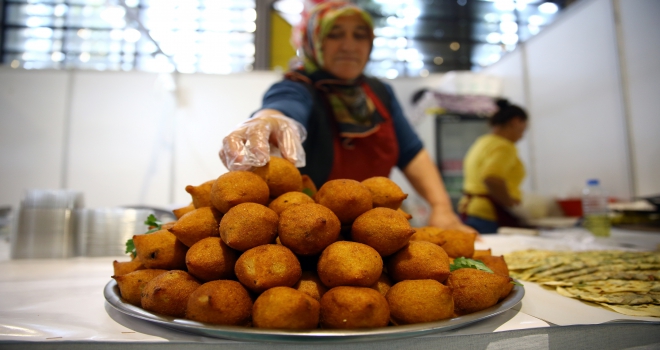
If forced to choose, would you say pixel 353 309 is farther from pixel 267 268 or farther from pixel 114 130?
pixel 114 130

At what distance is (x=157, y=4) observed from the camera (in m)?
4.17

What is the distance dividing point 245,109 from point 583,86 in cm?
294

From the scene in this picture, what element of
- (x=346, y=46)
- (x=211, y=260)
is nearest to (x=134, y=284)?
(x=211, y=260)

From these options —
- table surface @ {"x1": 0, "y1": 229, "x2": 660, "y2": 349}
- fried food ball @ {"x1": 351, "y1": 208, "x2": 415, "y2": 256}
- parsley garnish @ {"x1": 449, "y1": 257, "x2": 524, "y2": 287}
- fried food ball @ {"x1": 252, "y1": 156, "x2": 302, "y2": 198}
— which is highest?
fried food ball @ {"x1": 252, "y1": 156, "x2": 302, "y2": 198}

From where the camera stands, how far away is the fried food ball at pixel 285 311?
1.71 feet

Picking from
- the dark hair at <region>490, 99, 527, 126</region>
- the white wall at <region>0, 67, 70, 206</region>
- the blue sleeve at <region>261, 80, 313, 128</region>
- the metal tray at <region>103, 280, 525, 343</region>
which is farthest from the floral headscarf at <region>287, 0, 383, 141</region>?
the white wall at <region>0, 67, 70, 206</region>

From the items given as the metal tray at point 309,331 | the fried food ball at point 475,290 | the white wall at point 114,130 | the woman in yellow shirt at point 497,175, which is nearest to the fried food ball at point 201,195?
the metal tray at point 309,331

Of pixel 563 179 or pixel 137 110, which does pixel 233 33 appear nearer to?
pixel 137 110

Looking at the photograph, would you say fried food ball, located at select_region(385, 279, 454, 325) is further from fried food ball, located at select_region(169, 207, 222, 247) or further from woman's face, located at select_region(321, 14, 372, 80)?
woman's face, located at select_region(321, 14, 372, 80)

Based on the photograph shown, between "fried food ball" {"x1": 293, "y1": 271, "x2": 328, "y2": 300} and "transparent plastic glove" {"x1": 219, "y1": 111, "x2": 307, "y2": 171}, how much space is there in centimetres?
28

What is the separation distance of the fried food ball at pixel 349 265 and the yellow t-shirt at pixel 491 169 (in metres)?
2.39

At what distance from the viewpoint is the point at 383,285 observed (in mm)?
662

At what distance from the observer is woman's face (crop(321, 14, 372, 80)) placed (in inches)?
67.8

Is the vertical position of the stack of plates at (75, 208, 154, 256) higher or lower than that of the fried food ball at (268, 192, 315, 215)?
lower
